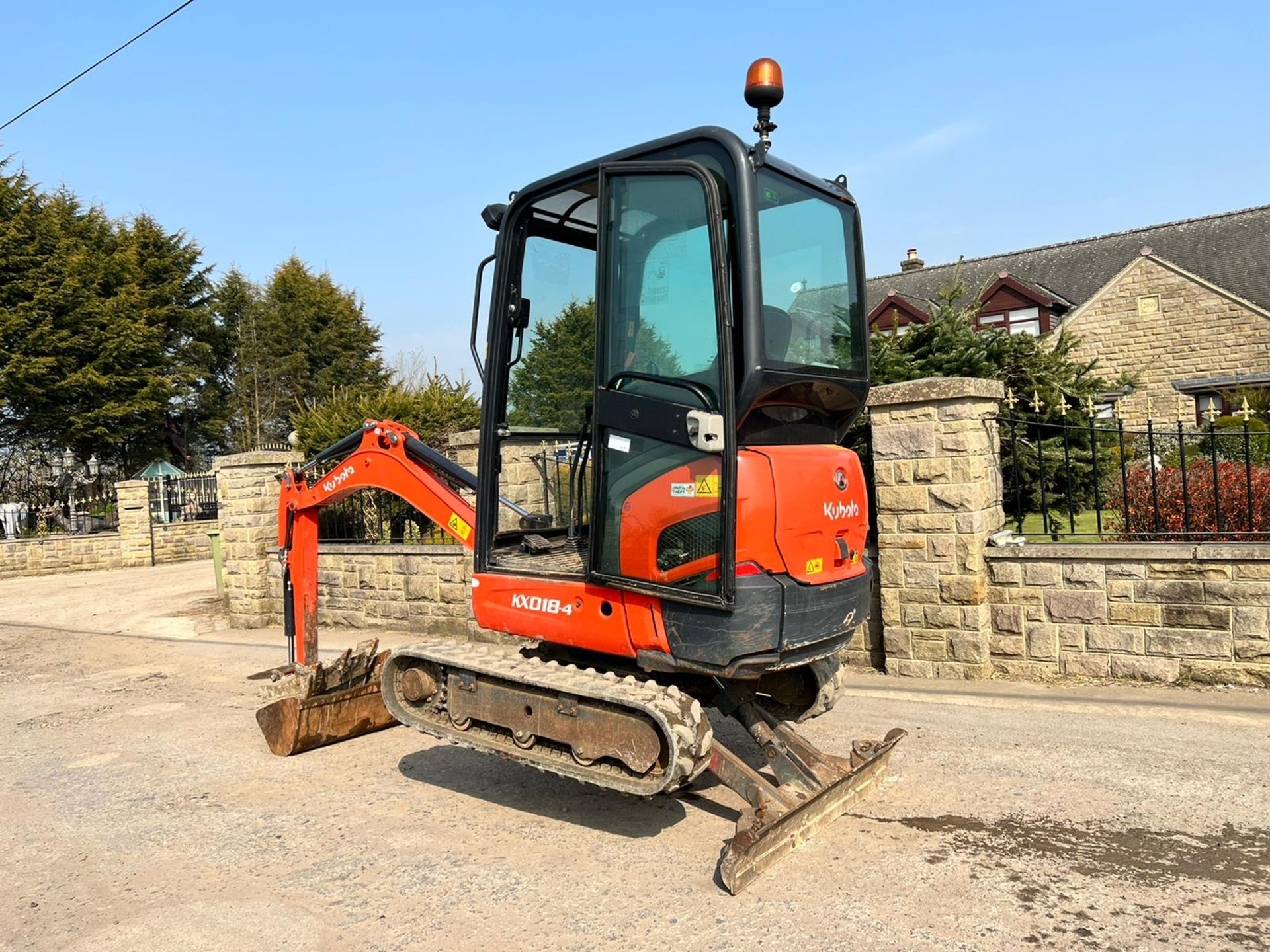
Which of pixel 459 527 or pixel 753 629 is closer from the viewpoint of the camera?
pixel 753 629

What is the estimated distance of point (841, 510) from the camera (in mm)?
4078

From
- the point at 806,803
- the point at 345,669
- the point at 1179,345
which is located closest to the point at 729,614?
the point at 806,803

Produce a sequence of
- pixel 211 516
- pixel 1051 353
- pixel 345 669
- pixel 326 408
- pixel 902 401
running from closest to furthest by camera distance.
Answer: pixel 345 669 < pixel 902 401 < pixel 1051 353 < pixel 326 408 < pixel 211 516

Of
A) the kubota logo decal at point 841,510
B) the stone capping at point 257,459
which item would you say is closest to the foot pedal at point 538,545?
the kubota logo decal at point 841,510

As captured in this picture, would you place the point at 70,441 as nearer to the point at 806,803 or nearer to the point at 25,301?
the point at 25,301

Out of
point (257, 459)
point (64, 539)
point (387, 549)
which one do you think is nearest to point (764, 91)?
point (387, 549)

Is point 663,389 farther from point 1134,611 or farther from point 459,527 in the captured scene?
point 1134,611

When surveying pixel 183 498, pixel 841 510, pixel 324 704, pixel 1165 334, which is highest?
pixel 1165 334

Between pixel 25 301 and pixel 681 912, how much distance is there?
29.0 meters

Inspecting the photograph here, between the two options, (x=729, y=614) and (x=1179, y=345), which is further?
(x=1179, y=345)

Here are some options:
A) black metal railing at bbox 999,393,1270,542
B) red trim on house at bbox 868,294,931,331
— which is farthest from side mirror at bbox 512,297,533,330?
red trim on house at bbox 868,294,931,331

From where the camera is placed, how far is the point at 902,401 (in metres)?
6.77

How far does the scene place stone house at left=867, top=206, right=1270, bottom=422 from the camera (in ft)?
79.2

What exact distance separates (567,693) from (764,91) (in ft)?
8.78
